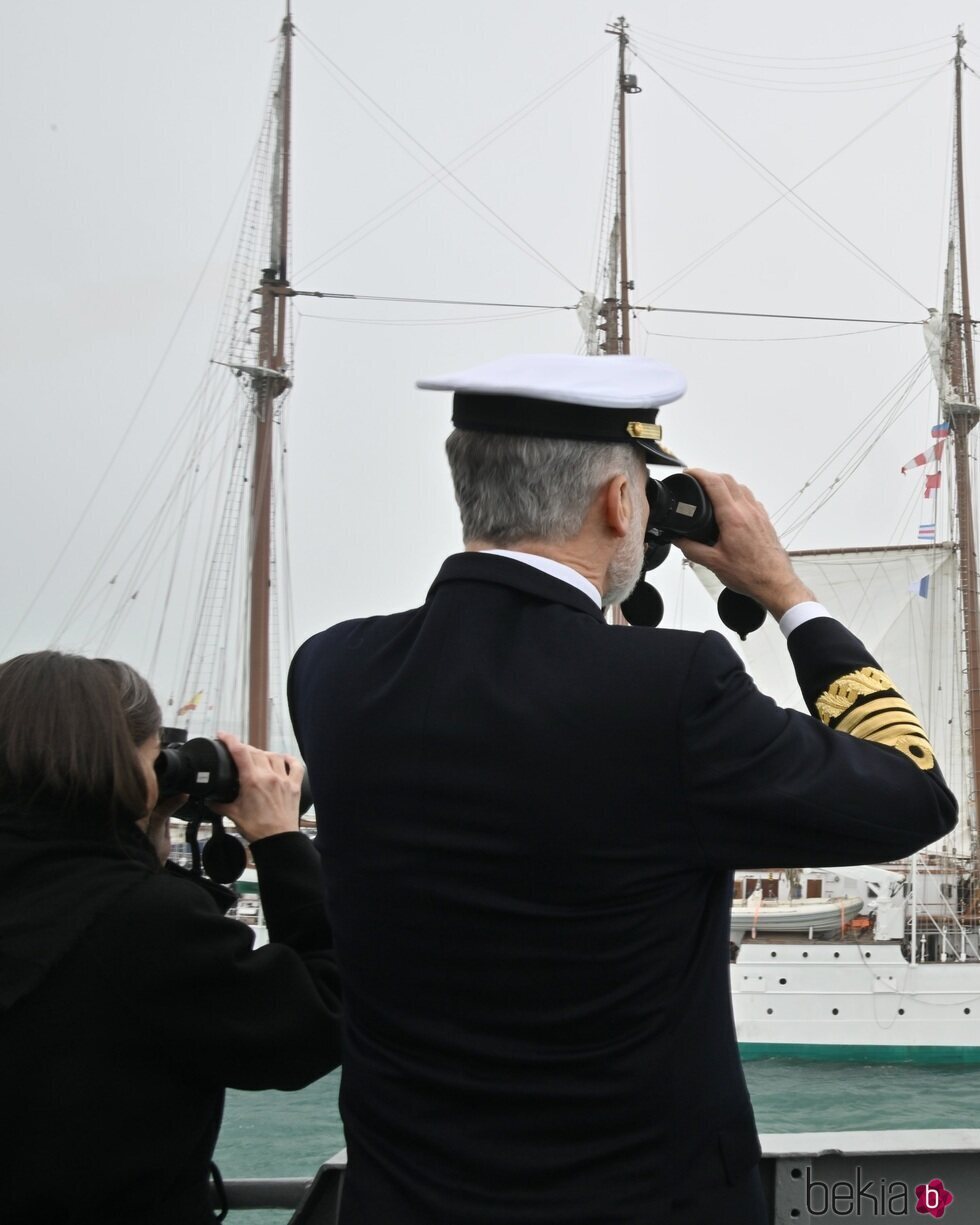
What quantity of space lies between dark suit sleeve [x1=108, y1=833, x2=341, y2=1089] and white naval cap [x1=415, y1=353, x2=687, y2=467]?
60cm

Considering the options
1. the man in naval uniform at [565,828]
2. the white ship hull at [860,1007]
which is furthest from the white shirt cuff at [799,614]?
the white ship hull at [860,1007]

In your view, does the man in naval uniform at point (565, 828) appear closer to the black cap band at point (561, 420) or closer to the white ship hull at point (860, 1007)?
the black cap band at point (561, 420)

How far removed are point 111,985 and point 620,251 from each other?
1171 inches

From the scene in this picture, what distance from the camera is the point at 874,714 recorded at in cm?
134

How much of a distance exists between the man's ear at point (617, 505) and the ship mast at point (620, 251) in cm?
2741

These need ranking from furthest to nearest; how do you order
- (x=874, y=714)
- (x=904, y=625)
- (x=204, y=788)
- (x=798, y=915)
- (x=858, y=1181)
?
1. (x=904, y=625)
2. (x=798, y=915)
3. (x=858, y=1181)
4. (x=204, y=788)
5. (x=874, y=714)

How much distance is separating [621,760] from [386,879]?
0.94 ft

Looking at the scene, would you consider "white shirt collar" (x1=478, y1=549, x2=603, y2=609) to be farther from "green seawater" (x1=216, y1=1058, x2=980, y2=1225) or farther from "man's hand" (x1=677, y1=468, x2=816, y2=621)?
"green seawater" (x1=216, y1=1058, x2=980, y2=1225)

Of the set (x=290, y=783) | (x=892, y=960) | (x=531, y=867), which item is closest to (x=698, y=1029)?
(x=531, y=867)

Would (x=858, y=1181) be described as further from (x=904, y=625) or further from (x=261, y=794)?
(x=904, y=625)

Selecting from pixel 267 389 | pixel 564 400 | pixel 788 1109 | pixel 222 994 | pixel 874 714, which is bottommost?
pixel 788 1109

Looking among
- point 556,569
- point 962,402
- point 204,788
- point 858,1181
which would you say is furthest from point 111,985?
point 962,402

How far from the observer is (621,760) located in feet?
4.08

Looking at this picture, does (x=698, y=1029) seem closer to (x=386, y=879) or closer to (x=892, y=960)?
(x=386, y=879)
